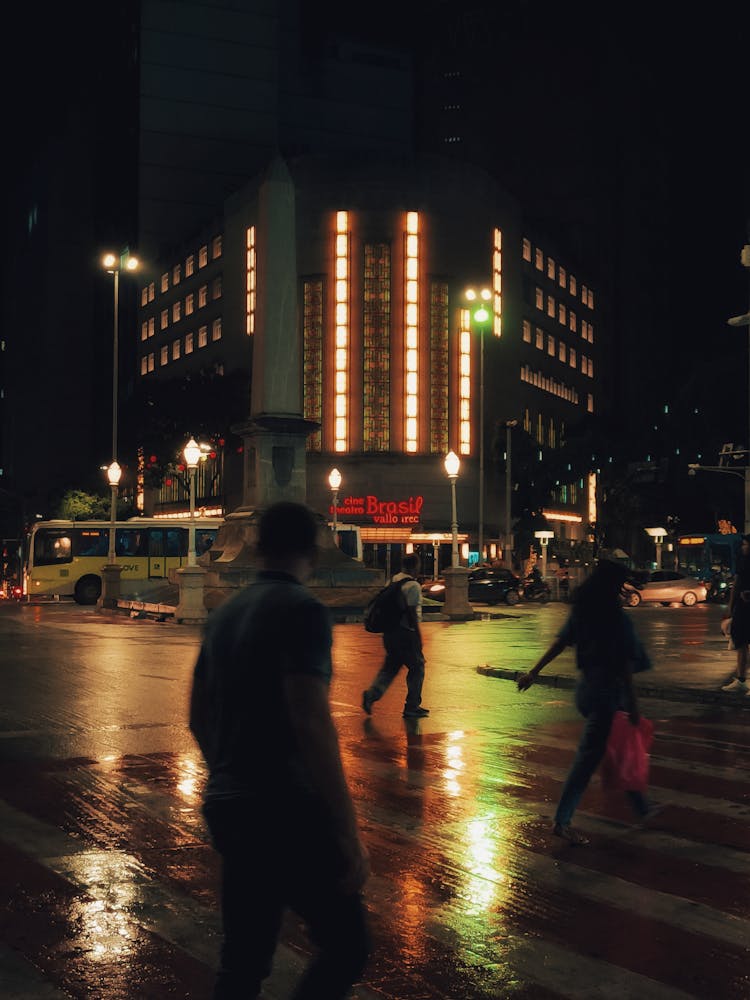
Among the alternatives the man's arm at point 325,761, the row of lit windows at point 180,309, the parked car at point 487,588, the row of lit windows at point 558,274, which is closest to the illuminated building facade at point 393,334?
the row of lit windows at point 180,309

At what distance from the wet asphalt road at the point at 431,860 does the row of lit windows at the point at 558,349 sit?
239 ft

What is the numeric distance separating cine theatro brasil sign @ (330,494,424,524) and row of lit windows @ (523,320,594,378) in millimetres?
18227

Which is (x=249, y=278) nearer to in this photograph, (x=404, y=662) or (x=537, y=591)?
(x=537, y=591)

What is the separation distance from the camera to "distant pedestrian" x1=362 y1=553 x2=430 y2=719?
13320 mm

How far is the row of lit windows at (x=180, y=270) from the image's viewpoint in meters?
83.8

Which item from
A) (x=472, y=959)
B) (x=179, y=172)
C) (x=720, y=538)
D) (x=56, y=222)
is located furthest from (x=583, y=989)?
(x=56, y=222)

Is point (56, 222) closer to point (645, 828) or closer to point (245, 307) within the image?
→ point (245, 307)

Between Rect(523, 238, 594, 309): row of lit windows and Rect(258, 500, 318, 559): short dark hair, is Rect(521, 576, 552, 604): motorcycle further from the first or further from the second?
Rect(258, 500, 318, 559): short dark hair

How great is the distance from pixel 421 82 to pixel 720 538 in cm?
7702

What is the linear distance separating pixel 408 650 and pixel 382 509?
59838mm

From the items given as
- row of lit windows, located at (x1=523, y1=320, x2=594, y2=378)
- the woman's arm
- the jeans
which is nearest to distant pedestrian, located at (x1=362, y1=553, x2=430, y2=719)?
the woman's arm

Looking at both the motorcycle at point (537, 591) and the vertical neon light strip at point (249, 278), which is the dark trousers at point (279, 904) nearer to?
the motorcycle at point (537, 591)

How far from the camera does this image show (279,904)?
3.51 metres

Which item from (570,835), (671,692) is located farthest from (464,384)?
(570,835)
